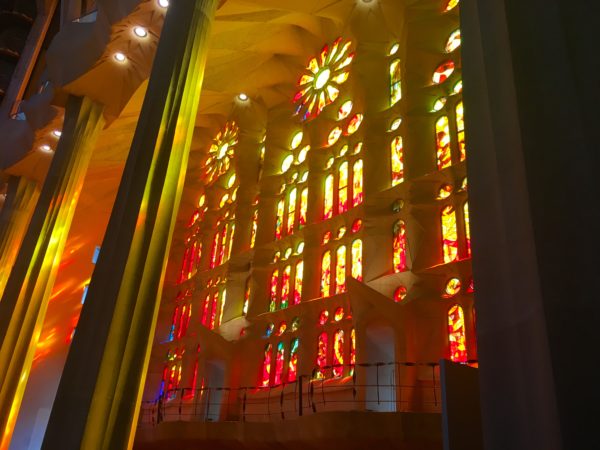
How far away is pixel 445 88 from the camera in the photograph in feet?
39.5

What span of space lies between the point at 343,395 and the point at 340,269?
3273mm

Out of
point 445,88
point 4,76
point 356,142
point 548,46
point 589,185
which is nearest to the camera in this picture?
point 589,185

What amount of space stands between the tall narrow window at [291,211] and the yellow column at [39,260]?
5.54 meters

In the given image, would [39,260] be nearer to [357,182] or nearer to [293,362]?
[293,362]

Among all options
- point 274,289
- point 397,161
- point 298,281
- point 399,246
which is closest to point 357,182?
point 397,161

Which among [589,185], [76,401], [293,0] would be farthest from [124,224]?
[293,0]

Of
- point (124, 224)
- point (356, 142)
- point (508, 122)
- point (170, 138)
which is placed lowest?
point (508, 122)

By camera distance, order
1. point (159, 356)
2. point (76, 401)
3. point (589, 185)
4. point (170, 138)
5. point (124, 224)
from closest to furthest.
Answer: point (589, 185)
point (76, 401)
point (124, 224)
point (170, 138)
point (159, 356)

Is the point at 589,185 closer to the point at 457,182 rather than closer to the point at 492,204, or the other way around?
the point at 492,204

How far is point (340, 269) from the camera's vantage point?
12977mm

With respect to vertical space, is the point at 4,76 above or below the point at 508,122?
above

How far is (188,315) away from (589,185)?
16.8 meters

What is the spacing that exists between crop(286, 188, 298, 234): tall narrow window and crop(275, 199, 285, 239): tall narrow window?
26 centimetres

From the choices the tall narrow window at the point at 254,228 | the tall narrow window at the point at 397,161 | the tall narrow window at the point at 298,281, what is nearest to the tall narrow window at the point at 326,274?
the tall narrow window at the point at 298,281
